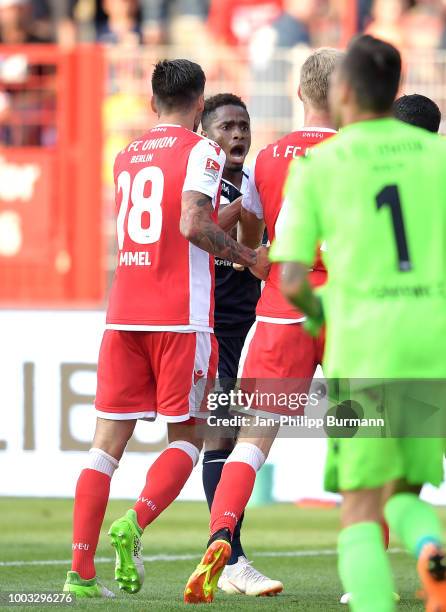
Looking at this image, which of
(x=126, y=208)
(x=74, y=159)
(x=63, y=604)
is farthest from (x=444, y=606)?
(x=74, y=159)

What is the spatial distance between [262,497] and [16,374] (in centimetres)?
216

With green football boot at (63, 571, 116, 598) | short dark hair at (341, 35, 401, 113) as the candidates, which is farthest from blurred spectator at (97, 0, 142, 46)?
short dark hair at (341, 35, 401, 113)

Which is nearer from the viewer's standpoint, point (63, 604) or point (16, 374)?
point (63, 604)

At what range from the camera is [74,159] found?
12.6m

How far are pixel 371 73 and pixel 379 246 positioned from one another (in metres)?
0.53

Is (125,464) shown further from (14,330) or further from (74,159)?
(74,159)

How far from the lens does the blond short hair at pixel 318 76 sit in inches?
223

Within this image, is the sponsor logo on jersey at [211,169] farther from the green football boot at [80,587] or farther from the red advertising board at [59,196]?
the red advertising board at [59,196]

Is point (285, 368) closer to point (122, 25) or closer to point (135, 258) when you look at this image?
point (135, 258)

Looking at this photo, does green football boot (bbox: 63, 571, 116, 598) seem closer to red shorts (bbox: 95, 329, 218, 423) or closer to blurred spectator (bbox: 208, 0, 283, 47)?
red shorts (bbox: 95, 329, 218, 423)

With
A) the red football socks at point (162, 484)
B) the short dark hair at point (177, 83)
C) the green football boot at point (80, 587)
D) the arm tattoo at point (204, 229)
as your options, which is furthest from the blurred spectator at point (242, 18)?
the green football boot at point (80, 587)

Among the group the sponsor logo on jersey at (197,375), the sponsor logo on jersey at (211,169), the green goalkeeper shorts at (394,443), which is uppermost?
the sponsor logo on jersey at (211,169)

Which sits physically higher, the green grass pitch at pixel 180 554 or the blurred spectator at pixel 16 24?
the blurred spectator at pixel 16 24

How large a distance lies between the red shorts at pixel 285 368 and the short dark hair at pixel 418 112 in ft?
3.27
